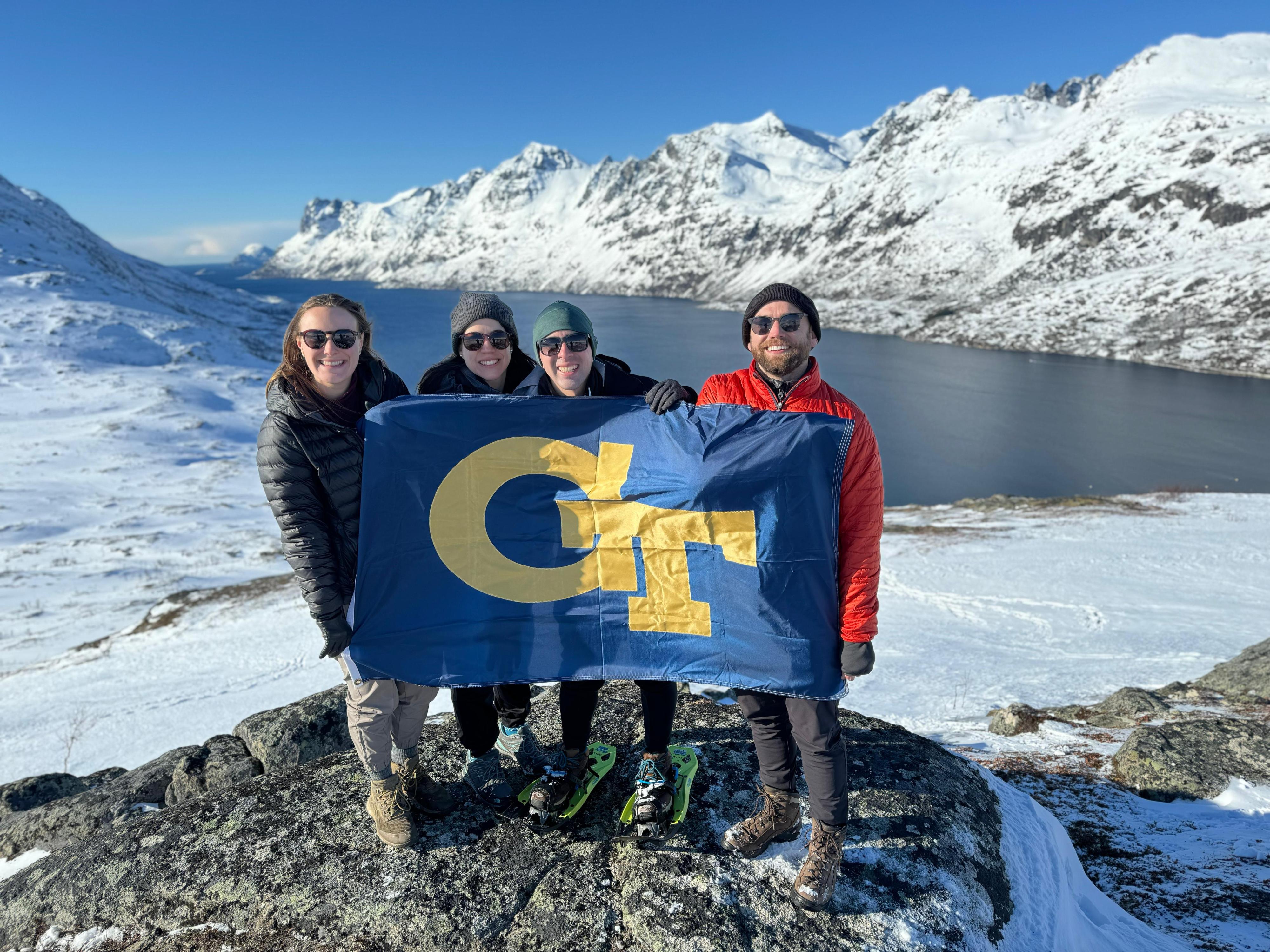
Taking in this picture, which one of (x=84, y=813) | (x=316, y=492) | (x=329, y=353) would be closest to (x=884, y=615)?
(x=316, y=492)

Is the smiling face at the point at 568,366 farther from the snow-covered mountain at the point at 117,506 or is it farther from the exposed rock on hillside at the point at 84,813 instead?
the snow-covered mountain at the point at 117,506

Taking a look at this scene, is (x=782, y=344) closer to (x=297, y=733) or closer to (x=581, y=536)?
(x=581, y=536)

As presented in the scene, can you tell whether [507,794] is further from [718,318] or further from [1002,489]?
[718,318]

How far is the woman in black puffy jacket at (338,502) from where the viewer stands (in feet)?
12.0

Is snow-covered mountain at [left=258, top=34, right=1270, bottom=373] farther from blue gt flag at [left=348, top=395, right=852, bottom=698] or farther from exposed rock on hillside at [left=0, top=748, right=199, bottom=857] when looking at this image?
exposed rock on hillside at [left=0, top=748, right=199, bottom=857]

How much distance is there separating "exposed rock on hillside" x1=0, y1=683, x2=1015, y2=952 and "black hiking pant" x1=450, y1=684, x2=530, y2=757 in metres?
0.36

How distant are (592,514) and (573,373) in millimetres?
923

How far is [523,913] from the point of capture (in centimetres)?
352

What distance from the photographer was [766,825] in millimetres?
3814

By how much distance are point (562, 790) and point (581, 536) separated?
1620 mm

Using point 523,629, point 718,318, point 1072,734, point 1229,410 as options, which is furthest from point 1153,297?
point 523,629

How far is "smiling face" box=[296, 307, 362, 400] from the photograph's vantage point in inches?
148

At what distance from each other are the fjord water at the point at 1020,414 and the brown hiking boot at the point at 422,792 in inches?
775

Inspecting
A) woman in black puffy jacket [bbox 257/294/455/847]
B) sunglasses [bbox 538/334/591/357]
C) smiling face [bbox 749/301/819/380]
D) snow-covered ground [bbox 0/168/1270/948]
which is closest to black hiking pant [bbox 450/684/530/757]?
woman in black puffy jacket [bbox 257/294/455/847]
